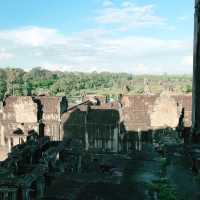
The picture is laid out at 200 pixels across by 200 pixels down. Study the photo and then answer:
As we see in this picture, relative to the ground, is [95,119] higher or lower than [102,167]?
lower

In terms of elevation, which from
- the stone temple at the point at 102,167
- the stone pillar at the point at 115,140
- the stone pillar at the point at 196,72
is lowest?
the stone pillar at the point at 115,140

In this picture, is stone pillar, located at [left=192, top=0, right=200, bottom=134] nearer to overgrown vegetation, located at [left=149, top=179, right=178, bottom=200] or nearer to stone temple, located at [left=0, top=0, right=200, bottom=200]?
stone temple, located at [left=0, top=0, right=200, bottom=200]

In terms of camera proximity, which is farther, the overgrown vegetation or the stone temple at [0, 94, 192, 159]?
the stone temple at [0, 94, 192, 159]

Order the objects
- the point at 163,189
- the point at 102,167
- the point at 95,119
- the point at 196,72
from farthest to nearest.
Answer: the point at 95,119 → the point at 102,167 → the point at 196,72 → the point at 163,189

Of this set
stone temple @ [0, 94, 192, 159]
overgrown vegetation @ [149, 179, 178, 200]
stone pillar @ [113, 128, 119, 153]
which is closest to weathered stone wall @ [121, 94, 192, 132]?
stone temple @ [0, 94, 192, 159]

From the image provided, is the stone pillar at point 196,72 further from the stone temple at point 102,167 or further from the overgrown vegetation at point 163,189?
the overgrown vegetation at point 163,189

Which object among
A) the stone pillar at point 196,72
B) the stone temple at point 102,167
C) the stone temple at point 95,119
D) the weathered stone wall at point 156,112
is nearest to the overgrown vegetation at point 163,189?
the stone temple at point 102,167

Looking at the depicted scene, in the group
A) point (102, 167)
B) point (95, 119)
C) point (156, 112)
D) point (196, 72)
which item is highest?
point (196, 72)

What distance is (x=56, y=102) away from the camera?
50.8 metres

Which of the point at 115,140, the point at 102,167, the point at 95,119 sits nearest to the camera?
the point at 102,167

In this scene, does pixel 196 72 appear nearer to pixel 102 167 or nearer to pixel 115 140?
pixel 102 167

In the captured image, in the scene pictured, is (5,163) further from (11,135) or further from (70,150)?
(11,135)

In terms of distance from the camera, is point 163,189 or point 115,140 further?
point 115,140

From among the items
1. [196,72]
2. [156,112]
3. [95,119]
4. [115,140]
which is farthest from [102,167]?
[95,119]
